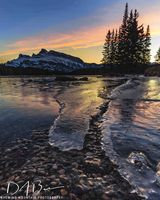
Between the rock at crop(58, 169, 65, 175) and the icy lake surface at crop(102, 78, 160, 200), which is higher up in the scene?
the rock at crop(58, 169, 65, 175)

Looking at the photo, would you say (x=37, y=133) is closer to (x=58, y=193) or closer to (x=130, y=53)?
(x=58, y=193)

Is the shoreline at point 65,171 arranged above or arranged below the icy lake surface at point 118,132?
above

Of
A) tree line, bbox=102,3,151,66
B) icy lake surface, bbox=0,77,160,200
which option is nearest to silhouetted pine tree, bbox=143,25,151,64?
tree line, bbox=102,3,151,66

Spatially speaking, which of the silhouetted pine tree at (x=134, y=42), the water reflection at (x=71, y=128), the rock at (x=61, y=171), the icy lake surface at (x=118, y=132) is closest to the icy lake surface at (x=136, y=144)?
the icy lake surface at (x=118, y=132)

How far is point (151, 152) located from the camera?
5.55 metres

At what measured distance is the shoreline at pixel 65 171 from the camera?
390 cm

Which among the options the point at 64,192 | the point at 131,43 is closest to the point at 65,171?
the point at 64,192

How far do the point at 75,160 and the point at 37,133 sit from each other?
7.64 ft

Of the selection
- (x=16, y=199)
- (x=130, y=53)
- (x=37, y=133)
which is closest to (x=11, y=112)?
(x=37, y=133)

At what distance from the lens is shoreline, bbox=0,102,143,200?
390 centimetres

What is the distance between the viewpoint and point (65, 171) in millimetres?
4594

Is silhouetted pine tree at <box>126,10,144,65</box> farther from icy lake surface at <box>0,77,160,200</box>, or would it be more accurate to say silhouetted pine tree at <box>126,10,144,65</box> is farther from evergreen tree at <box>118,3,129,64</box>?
icy lake surface at <box>0,77,160,200</box>

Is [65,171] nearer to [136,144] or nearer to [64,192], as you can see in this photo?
[64,192]

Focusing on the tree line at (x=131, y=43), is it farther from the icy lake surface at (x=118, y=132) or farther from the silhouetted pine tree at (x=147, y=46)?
the icy lake surface at (x=118, y=132)
